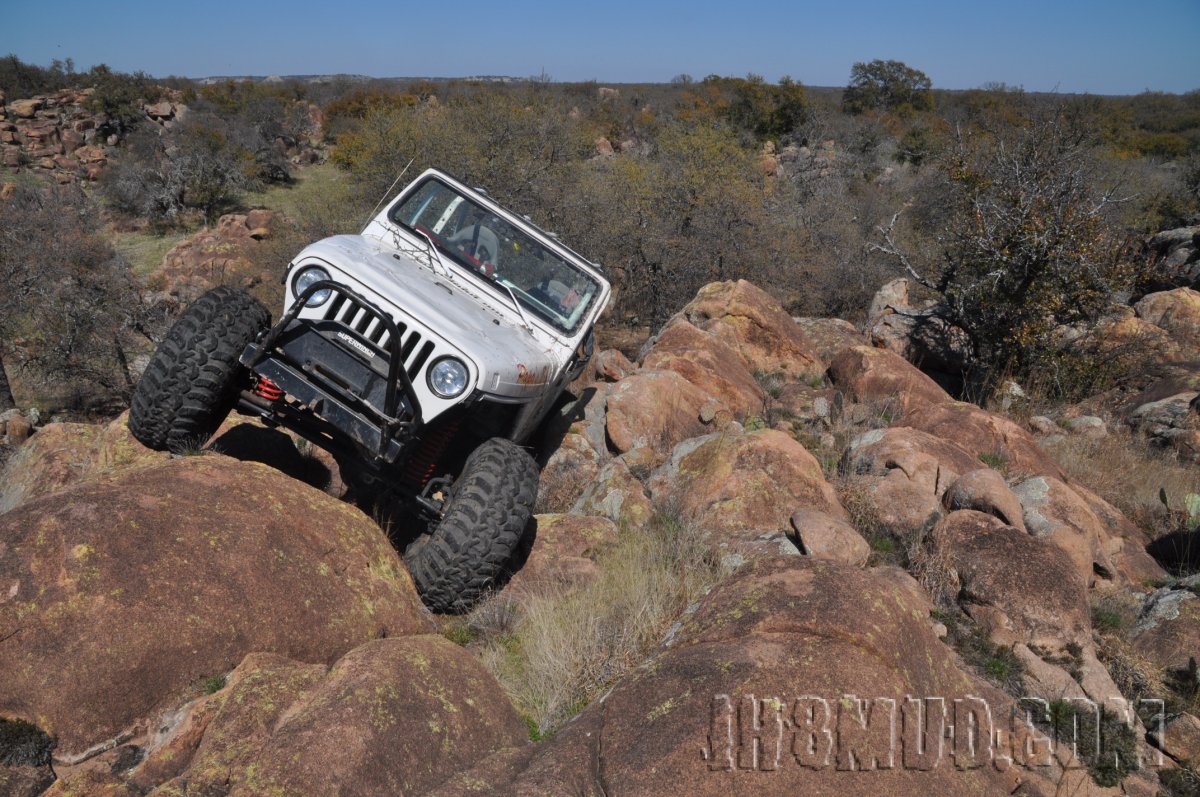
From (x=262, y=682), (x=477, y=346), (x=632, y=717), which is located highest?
(x=477, y=346)

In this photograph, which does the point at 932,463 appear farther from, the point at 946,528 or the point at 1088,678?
the point at 1088,678

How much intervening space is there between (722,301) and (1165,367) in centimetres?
634

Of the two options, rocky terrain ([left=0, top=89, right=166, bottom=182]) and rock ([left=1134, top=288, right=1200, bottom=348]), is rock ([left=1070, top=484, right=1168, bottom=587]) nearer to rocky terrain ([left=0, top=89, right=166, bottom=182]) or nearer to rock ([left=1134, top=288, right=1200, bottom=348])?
rock ([left=1134, top=288, right=1200, bottom=348])

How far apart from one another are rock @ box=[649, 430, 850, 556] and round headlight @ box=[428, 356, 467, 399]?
1.95 metres

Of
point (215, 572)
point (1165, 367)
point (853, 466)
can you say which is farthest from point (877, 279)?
point (215, 572)

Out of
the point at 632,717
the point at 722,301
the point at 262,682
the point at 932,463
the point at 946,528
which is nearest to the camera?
the point at 632,717

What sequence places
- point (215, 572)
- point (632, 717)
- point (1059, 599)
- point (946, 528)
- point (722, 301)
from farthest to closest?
point (722, 301) → point (946, 528) → point (1059, 599) → point (215, 572) → point (632, 717)

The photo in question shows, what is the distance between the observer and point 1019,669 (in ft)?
13.6

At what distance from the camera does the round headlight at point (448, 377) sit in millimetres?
4477

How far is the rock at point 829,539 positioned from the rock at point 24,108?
119ft

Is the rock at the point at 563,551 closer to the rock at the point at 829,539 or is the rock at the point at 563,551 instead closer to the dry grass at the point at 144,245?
the rock at the point at 829,539

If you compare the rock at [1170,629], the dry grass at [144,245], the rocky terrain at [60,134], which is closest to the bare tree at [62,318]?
the dry grass at [144,245]

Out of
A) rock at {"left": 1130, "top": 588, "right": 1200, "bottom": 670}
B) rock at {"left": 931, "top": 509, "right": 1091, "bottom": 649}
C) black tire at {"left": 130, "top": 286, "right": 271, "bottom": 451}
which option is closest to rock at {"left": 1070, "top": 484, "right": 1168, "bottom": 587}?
rock at {"left": 1130, "top": 588, "right": 1200, "bottom": 670}

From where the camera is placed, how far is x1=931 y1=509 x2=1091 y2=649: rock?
14.6 ft
